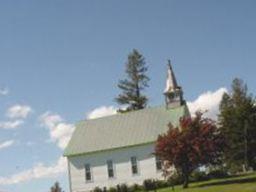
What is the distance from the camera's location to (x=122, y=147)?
6700 cm

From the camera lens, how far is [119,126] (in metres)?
70.3

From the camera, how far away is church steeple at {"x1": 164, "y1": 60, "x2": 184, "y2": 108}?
6888 cm

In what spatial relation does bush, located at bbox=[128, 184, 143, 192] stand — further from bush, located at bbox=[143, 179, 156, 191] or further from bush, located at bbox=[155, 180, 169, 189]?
bush, located at bbox=[155, 180, 169, 189]

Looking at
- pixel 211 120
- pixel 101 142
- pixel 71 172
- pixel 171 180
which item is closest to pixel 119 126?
pixel 101 142

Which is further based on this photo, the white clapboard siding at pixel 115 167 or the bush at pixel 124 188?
the white clapboard siding at pixel 115 167

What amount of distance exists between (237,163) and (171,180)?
15782mm

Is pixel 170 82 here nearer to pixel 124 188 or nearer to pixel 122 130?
pixel 122 130

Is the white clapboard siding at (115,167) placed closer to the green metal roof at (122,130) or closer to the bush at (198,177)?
the green metal roof at (122,130)

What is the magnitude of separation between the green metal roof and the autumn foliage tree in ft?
36.2

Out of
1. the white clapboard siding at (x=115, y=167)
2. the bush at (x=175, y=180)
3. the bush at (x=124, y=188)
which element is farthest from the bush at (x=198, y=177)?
the bush at (x=124, y=188)

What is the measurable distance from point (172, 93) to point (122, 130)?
7114 millimetres

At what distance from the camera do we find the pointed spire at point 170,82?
6988 centimetres

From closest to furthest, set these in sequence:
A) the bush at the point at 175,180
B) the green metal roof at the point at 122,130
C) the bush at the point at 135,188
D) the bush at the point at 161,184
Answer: the bush at the point at 175,180 → the bush at the point at 161,184 → the bush at the point at 135,188 → the green metal roof at the point at 122,130

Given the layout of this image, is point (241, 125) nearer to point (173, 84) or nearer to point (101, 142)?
point (173, 84)
